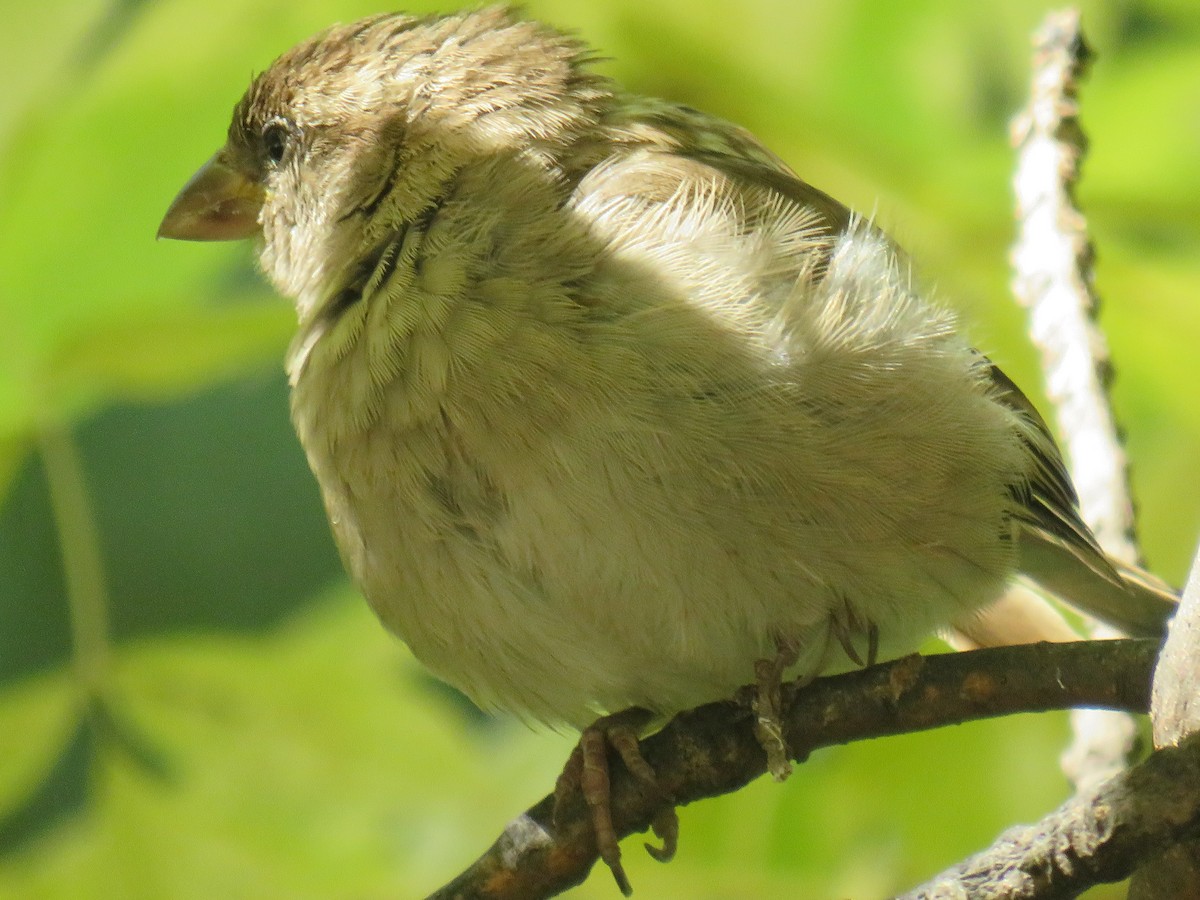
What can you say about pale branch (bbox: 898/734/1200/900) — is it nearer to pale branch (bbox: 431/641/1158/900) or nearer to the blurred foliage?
pale branch (bbox: 431/641/1158/900)

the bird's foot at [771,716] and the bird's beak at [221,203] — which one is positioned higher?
the bird's beak at [221,203]

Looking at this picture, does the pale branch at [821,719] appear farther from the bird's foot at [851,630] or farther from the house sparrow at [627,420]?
the bird's foot at [851,630]

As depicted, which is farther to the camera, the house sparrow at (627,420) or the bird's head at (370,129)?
the bird's head at (370,129)

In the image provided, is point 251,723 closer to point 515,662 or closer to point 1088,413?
point 515,662

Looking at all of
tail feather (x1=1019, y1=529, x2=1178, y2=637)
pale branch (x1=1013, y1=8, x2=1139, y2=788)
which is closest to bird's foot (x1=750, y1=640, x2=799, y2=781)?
tail feather (x1=1019, y1=529, x2=1178, y2=637)

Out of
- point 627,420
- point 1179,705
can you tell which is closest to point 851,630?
point 627,420

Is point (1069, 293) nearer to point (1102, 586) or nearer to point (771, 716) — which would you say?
point (1102, 586)

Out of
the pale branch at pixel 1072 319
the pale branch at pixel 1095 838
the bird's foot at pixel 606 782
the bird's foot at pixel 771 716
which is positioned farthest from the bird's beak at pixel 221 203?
the pale branch at pixel 1095 838
